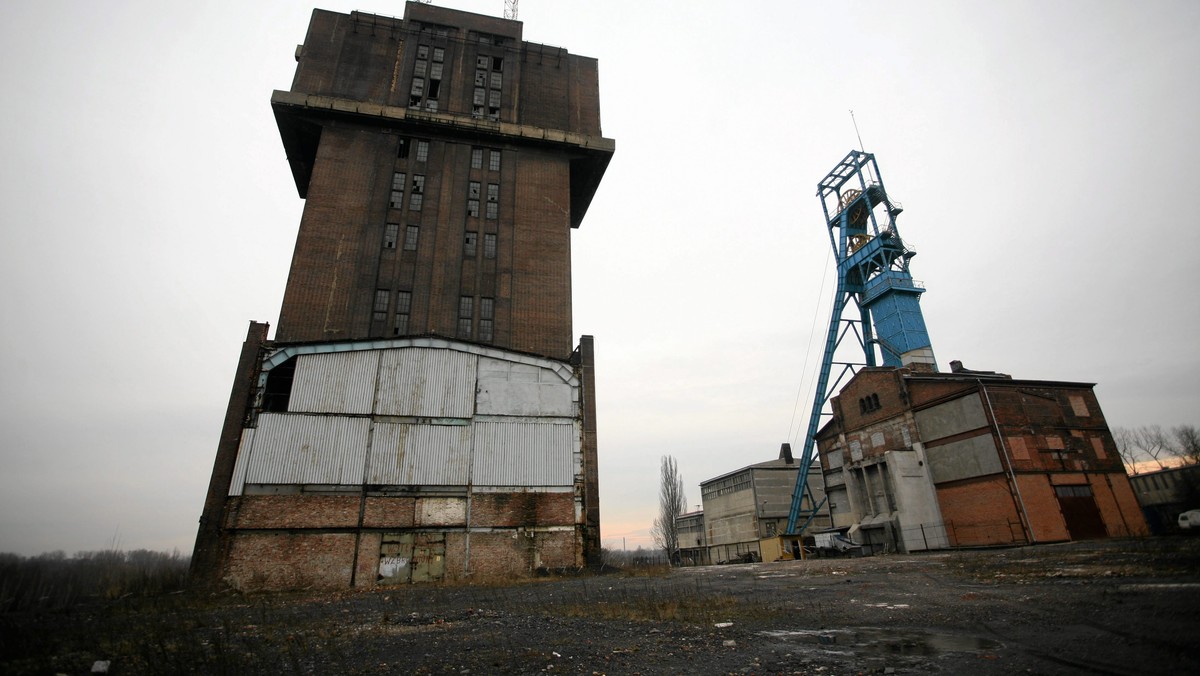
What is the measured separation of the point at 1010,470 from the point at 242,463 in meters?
32.4

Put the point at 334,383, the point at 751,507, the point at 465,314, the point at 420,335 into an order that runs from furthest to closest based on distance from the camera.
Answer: the point at 751,507 → the point at 465,314 → the point at 420,335 → the point at 334,383

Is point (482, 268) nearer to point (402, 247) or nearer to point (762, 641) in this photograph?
point (402, 247)

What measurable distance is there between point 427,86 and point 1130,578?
37181mm

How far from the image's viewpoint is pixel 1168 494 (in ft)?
110

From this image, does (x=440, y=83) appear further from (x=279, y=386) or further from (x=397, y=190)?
(x=279, y=386)

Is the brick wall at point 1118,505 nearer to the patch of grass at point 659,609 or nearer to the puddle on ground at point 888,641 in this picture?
the patch of grass at point 659,609

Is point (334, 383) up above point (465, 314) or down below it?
below

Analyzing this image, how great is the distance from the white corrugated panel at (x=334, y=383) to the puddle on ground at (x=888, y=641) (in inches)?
653

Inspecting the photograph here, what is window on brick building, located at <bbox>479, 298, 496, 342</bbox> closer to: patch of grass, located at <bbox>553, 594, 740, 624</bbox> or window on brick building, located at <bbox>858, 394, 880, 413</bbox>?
patch of grass, located at <bbox>553, 594, 740, 624</bbox>

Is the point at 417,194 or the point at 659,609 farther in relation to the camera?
the point at 417,194

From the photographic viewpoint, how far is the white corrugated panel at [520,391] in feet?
65.3

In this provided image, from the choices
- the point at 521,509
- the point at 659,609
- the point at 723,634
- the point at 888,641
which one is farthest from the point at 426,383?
the point at 888,641

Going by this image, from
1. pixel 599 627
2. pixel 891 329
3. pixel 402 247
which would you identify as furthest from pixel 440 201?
pixel 891 329

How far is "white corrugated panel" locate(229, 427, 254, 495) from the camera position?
16.9 m
